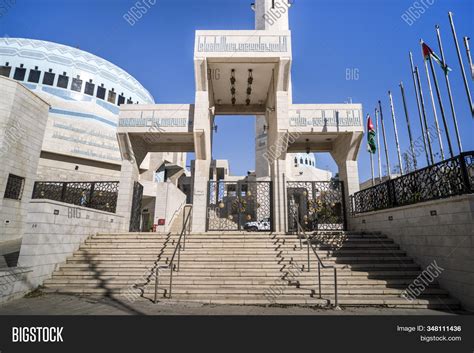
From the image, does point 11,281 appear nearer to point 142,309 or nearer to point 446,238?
point 142,309

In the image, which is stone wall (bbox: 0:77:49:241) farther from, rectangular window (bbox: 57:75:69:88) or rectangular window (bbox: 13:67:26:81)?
rectangular window (bbox: 13:67:26:81)

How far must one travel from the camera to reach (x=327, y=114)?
40.3 ft

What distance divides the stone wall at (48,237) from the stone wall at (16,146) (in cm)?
520

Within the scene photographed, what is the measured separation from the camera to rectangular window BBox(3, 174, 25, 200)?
10992 mm

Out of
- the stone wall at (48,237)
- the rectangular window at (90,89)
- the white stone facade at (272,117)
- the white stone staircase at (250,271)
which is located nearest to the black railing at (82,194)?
the white stone facade at (272,117)

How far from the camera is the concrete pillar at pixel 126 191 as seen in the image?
11733mm

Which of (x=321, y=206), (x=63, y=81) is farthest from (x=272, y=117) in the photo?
(x=63, y=81)

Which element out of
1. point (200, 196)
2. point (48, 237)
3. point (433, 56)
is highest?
point (433, 56)

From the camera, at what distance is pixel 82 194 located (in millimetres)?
A: 12133

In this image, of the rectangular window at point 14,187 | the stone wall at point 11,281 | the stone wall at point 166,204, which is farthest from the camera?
the stone wall at point 166,204

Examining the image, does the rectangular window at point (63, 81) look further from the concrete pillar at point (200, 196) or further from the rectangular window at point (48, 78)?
the concrete pillar at point (200, 196)

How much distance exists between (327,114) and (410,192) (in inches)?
237

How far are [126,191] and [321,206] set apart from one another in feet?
31.4

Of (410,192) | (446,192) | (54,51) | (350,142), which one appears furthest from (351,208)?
(54,51)
